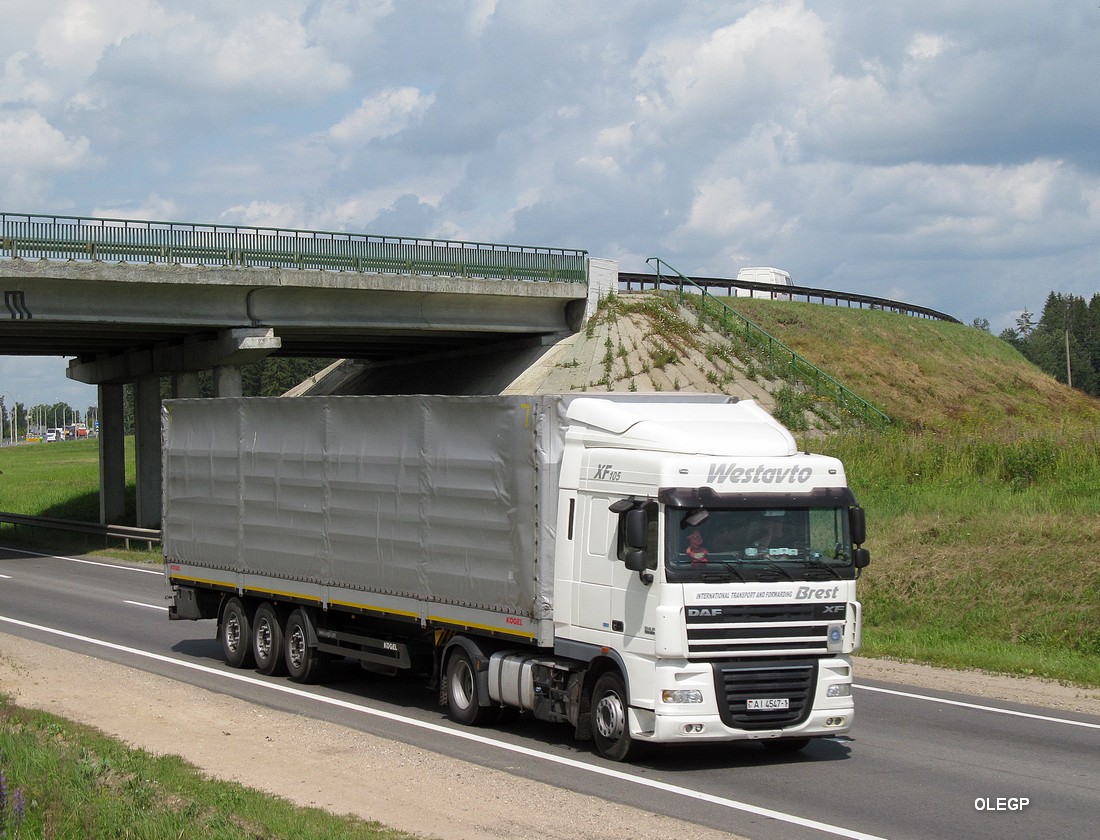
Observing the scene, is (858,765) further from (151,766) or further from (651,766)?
(151,766)

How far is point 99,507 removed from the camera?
48.9 m

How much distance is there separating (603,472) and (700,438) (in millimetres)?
953

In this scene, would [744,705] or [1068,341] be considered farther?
[1068,341]

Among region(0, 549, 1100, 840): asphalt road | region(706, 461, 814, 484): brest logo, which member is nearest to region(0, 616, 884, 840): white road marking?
region(0, 549, 1100, 840): asphalt road

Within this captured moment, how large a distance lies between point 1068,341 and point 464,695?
455 ft

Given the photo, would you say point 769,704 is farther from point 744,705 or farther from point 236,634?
point 236,634

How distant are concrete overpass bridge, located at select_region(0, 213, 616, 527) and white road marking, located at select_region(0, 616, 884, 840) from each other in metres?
16.2

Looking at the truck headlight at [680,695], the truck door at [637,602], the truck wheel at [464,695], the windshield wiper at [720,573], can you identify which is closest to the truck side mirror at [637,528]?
the truck door at [637,602]

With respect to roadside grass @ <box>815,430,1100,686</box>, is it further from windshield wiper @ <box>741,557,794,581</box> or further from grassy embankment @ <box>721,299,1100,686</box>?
windshield wiper @ <box>741,557,794,581</box>

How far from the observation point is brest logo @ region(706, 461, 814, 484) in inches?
458

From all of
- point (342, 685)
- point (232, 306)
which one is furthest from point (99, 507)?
point (342, 685)

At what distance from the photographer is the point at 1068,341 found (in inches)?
5512

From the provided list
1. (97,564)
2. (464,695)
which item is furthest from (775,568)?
(97,564)

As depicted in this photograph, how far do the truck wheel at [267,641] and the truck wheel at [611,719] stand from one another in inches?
239
